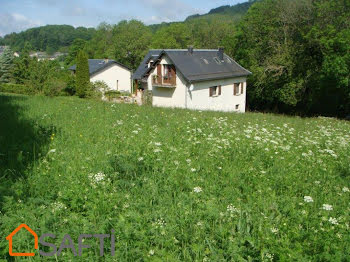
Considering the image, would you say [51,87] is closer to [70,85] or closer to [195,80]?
[70,85]

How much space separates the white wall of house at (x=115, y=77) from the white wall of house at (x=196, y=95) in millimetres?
19008

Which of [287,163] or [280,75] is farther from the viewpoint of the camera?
[280,75]

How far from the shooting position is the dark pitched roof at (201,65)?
29.7 meters

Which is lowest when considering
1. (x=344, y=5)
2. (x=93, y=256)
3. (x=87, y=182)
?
(x=93, y=256)

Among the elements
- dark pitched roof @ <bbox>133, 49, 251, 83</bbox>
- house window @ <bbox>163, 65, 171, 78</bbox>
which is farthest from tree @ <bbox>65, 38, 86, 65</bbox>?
house window @ <bbox>163, 65, 171, 78</bbox>

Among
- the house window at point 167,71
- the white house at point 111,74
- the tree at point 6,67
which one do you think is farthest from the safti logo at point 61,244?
the tree at point 6,67

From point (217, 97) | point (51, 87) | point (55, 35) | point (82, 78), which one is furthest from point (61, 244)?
point (55, 35)

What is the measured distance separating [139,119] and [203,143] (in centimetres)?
317

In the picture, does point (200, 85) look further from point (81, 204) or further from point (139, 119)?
point (81, 204)

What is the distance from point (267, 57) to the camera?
1302 inches

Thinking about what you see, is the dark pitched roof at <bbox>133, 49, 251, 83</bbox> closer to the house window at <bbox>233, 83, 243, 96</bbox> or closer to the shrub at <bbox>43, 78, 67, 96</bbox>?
the house window at <bbox>233, 83, 243, 96</bbox>

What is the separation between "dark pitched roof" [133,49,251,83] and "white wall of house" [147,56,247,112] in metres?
0.58

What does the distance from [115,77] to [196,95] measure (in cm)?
2413

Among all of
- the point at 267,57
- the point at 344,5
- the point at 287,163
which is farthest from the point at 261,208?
the point at 267,57
